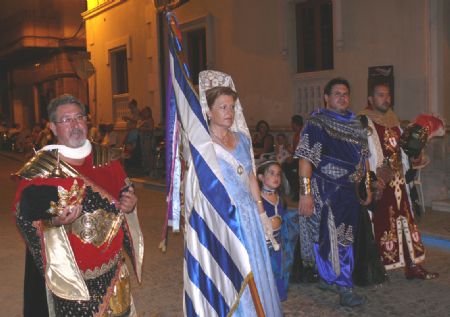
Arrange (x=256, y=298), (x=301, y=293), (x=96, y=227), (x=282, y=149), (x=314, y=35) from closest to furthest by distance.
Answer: (x=96, y=227) < (x=256, y=298) < (x=301, y=293) < (x=282, y=149) < (x=314, y=35)

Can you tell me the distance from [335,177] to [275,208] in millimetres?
633

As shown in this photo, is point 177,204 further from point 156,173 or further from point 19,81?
point 19,81

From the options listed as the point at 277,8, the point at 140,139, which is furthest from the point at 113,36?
the point at 277,8

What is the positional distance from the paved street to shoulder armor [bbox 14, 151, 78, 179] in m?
2.31

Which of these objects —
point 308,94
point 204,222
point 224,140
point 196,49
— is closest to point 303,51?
point 308,94

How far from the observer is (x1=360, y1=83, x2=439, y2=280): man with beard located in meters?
5.24

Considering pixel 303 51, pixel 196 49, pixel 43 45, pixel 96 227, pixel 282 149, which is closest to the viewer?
pixel 96 227

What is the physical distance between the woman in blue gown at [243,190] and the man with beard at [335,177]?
1.22 meters

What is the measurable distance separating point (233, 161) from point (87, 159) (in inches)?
36.9

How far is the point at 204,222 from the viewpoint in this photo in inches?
136

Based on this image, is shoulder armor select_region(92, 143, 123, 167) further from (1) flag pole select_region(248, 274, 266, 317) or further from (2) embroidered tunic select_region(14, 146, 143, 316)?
(1) flag pole select_region(248, 274, 266, 317)

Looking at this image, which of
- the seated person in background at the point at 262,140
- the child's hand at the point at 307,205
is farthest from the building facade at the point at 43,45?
the child's hand at the point at 307,205

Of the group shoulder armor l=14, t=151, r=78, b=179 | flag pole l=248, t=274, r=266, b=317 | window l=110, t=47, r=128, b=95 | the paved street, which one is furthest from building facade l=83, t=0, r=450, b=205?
shoulder armor l=14, t=151, r=78, b=179

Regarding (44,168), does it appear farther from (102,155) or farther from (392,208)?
(392,208)
